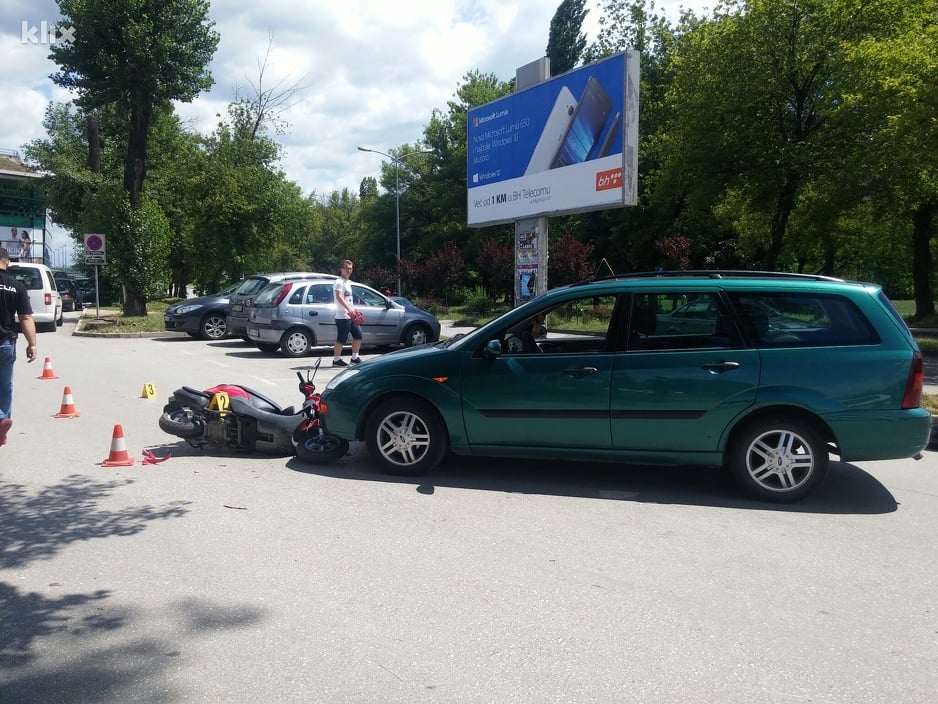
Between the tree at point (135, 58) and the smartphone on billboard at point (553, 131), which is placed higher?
the tree at point (135, 58)

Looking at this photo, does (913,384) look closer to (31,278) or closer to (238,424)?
(238,424)

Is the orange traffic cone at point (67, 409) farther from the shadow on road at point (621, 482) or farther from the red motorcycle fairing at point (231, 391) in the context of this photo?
the shadow on road at point (621, 482)

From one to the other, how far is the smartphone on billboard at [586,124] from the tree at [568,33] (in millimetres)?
31463

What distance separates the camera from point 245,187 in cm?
3556

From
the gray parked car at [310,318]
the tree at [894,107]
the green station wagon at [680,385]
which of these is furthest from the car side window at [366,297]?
the tree at [894,107]

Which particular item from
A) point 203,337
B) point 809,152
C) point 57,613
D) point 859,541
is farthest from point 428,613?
point 809,152

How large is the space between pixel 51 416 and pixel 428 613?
6868 mm

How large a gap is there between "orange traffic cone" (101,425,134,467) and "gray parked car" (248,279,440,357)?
8.78m

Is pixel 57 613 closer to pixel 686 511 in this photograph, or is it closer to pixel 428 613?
pixel 428 613

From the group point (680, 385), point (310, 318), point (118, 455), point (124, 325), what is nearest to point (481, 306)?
point (124, 325)

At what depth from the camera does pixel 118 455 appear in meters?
6.54

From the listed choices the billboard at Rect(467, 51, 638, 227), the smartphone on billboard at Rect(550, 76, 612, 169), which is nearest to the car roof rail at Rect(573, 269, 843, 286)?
the billboard at Rect(467, 51, 638, 227)

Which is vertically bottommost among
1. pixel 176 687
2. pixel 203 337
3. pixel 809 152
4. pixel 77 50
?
pixel 176 687

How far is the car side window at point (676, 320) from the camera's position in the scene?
225 inches
